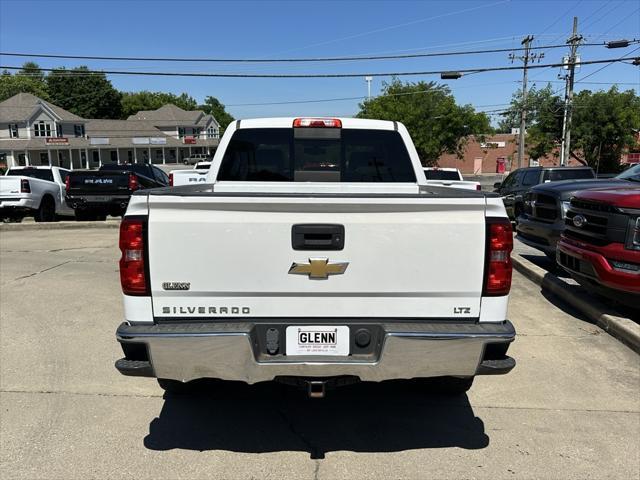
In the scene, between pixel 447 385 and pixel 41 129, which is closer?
pixel 447 385

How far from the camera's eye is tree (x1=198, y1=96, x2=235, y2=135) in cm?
12850

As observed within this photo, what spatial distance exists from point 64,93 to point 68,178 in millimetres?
89362

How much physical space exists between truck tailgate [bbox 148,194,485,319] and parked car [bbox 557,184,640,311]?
10.3ft

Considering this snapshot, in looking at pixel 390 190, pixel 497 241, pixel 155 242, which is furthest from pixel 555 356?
pixel 155 242

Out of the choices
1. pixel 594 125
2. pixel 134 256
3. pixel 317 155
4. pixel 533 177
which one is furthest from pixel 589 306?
pixel 594 125

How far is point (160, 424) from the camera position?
12.2ft

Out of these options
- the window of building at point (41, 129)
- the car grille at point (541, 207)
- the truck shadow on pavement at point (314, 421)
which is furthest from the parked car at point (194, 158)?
the truck shadow on pavement at point (314, 421)

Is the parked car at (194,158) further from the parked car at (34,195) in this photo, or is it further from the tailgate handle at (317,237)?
the tailgate handle at (317,237)

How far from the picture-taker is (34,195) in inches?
558

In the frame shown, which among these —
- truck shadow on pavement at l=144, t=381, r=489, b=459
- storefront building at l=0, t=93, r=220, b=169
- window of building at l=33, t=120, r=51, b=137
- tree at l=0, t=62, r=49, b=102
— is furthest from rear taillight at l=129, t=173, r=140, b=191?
tree at l=0, t=62, r=49, b=102

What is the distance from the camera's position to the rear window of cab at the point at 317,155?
4.91 meters

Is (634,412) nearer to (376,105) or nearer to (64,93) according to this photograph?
(376,105)

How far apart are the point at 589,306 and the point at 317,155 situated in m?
3.72

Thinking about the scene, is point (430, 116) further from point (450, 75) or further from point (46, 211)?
point (46, 211)
